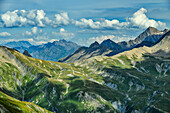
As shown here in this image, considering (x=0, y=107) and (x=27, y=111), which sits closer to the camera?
(x=0, y=107)

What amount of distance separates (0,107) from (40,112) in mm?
68827

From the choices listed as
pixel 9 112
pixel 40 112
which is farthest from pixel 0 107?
pixel 40 112

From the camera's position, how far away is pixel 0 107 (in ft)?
367

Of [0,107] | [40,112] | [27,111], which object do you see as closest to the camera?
[0,107]

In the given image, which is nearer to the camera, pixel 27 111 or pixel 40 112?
pixel 27 111

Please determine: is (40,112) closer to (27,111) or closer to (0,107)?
(27,111)

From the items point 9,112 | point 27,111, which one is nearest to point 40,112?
point 27,111

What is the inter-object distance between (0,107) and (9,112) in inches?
278

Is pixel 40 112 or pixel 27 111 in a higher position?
pixel 27 111

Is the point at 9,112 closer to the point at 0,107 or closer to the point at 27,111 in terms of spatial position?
the point at 0,107

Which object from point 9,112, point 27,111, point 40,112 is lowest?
point 40,112

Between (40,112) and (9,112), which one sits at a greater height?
(9,112)

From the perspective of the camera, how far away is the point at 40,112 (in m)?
176

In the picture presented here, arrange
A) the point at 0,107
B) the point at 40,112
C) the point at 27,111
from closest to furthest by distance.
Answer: the point at 0,107
the point at 27,111
the point at 40,112
